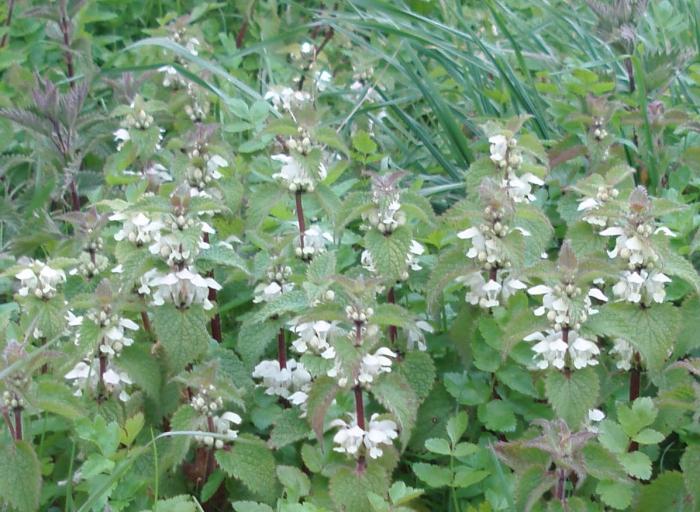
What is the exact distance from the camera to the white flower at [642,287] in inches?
80.3

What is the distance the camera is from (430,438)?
221 cm

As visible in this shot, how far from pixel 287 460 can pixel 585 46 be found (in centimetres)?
214

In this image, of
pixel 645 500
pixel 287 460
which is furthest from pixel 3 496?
pixel 645 500

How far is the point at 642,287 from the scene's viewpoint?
207 centimetres

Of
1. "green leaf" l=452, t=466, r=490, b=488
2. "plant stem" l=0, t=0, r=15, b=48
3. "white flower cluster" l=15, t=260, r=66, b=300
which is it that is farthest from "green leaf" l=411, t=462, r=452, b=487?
"plant stem" l=0, t=0, r=15, b=48

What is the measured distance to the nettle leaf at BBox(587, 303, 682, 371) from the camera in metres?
1.98

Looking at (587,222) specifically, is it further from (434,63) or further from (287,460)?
(434,63)

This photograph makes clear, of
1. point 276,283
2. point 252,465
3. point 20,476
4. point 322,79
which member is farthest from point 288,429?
point 322,79

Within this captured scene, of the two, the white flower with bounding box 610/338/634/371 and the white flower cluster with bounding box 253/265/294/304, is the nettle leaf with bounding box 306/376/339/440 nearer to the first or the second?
the white flower cluster with bounding box 253/265/294/304

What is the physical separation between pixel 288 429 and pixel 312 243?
0.50 meters

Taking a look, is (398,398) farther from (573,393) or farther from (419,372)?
(573,393)

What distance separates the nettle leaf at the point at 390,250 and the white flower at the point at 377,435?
290 millimetres

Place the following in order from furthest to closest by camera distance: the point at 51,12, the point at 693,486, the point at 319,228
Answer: the point at 51,12
the point at 319,228
the point at 693,486

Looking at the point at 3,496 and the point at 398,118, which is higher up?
the point at 3,496
